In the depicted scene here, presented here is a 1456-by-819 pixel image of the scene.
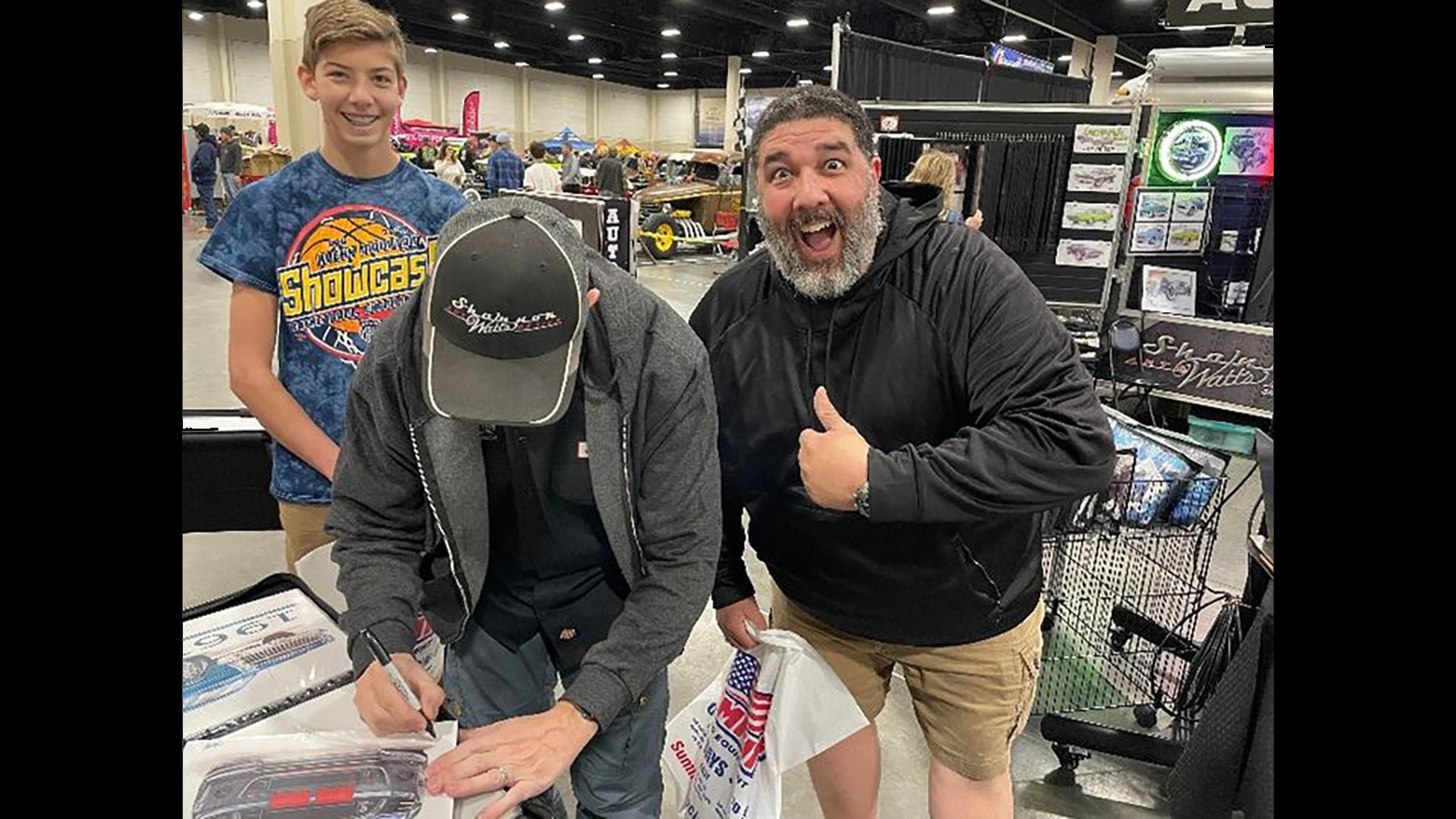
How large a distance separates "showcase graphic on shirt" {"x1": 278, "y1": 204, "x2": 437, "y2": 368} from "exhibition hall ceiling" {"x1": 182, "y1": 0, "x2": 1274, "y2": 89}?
1404 centimetres

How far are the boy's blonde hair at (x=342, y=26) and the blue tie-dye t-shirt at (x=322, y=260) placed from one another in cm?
20

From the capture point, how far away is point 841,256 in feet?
4.65

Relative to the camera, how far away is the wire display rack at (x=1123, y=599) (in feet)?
7.25

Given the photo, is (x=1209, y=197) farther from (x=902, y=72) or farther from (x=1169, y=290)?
(x=902, y=72)

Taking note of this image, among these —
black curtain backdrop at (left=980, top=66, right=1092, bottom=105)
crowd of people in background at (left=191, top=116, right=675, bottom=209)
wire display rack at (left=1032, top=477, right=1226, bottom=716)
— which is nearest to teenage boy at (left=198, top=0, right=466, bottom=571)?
wire display rack at (left=1032, top=477, right=1226, bottom=716)

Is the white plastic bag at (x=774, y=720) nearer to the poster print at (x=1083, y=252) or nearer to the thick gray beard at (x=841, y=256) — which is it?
the thick gray beard at (x=841, y=256)

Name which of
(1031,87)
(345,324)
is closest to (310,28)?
(345,324)

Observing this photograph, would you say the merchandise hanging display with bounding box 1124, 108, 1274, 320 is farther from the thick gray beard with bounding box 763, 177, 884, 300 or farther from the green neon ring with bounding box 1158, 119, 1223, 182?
the thick gray beard with bounding box 763, 177, 884, 300

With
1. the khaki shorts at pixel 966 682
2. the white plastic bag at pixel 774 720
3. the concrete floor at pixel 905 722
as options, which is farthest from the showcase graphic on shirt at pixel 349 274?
the khaki shorts at pixel 966 682

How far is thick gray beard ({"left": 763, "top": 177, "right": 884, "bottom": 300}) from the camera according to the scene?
4.62ft

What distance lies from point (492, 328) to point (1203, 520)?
6.32ft

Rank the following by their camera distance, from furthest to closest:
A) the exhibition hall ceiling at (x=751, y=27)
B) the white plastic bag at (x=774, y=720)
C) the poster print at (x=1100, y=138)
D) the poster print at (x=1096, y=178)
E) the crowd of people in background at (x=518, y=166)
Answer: the exhibition hall ceiling at (x=751, y=27)
the crowd of people in background at (x=518, y=166)
the poster print at (x=1096, y=178)
the poster print at (x=1100, y=138)
the white plastic bag at (x=774, y=720)

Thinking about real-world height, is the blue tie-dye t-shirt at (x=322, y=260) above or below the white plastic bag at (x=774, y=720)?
above

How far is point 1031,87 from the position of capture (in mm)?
9625
